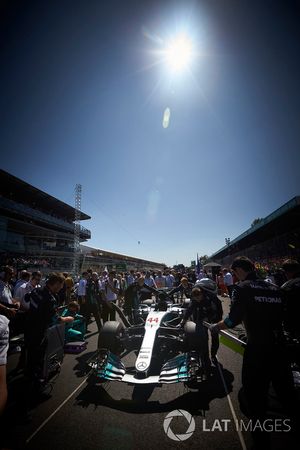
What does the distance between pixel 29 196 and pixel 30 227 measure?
5.62 metres

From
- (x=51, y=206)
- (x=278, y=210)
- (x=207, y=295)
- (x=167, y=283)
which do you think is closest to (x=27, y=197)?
(x=51, y=206)

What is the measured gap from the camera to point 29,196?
125ft

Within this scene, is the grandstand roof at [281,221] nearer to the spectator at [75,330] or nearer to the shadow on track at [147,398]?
the shadow on track at [147,398]

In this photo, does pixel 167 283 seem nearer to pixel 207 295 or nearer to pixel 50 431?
pixel 207 295

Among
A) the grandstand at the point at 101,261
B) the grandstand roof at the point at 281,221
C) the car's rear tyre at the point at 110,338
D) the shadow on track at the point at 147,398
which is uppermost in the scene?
the grandstand roof at the point at 281,221

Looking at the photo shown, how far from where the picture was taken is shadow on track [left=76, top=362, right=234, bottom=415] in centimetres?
287

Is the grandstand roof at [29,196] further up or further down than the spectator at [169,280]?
further up

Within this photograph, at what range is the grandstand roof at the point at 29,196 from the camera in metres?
31.9

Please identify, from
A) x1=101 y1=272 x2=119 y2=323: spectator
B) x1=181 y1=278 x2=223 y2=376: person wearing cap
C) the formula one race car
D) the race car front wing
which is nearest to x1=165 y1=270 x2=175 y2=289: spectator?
x1=101 y1=272 x2=119 y2=323: spectator

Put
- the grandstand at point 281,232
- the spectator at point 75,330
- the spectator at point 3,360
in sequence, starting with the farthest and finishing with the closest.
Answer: the grandstand at point 281,232 < the spectator at point 75,330 < the spectator at point 3,360

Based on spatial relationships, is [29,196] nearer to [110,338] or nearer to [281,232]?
[281,232]

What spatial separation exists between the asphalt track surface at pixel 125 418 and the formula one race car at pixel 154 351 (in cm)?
30

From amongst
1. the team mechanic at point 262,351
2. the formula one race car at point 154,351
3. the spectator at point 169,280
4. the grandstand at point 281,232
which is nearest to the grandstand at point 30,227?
the spectator at point 169,280

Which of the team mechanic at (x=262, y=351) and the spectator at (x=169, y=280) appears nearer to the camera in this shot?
the team mechanic at (x=262, y=351)
